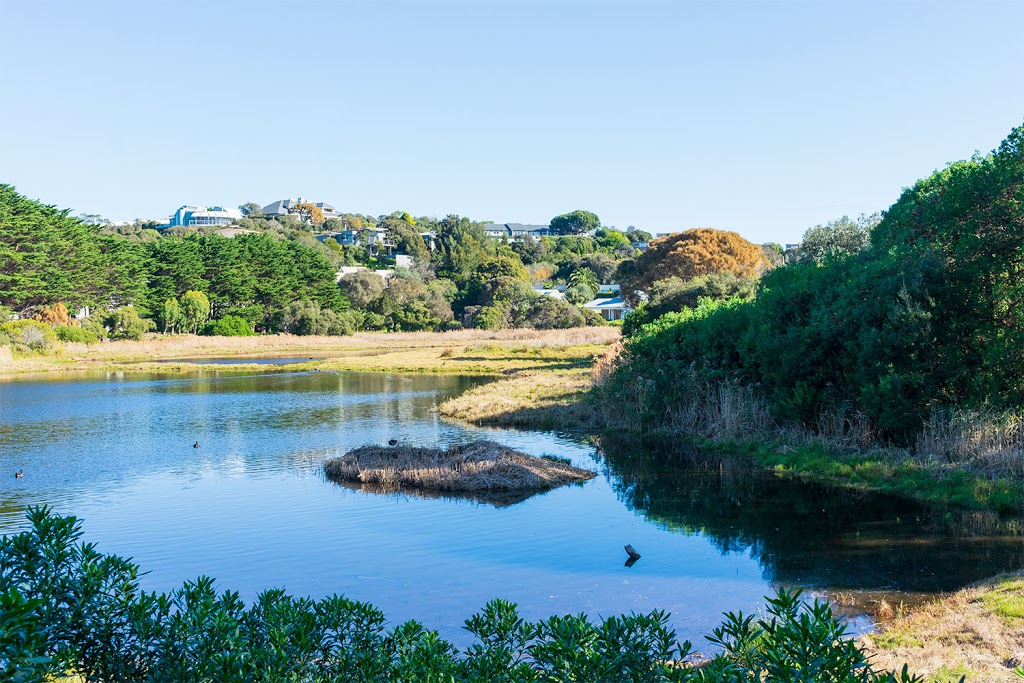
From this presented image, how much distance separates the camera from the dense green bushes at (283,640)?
6.03 m

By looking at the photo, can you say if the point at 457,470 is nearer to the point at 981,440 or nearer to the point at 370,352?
the point at 981,440

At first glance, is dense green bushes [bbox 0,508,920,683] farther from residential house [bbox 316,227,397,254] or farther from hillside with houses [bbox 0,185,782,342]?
residential house [bbox 316,227,397,254]

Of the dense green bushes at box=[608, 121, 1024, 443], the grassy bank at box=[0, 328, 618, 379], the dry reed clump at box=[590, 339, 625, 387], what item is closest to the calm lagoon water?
the dense green bushes at box=[608, 121, 1024, 443]

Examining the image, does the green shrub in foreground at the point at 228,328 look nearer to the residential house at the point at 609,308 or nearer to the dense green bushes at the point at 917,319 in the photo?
the residential house at the point at 609,308

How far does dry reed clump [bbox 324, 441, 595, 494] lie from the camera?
19.8 m

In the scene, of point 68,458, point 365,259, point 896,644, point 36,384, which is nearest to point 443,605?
point 896,644

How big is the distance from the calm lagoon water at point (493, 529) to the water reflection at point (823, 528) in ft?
0.16

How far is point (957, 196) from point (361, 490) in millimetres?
14841

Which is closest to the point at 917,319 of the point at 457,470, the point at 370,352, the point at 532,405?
the point at 457,470

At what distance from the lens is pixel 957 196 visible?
62.3 feet

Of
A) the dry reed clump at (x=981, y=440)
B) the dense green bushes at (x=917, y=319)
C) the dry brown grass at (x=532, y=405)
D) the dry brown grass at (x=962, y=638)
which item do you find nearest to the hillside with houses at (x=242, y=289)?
the dry brown grass at (x=532, y=405)

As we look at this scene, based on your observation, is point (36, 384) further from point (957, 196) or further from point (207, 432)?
point (957, 196)

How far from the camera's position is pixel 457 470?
20.5 metres

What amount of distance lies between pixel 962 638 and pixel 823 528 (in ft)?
20.5
